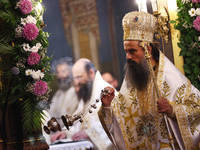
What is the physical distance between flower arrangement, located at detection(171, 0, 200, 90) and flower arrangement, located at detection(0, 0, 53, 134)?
1896 mm

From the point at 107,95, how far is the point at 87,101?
137 centimetres

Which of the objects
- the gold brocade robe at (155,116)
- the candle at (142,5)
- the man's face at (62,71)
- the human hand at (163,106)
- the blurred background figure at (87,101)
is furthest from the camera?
the man's face at (62,71)

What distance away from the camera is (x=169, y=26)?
4918 mm

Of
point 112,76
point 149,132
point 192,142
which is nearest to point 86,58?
point 112,76

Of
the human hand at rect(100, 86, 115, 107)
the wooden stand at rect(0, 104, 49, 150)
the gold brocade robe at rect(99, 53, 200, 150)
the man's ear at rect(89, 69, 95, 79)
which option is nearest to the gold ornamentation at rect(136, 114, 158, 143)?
the gold brocade robe at rect(99, 53, 200, 150)

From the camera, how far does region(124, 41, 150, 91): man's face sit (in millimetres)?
4324

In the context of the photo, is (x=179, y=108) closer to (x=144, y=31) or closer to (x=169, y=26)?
(x=144, y=31)

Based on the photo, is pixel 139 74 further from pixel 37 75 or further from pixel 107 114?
pixel 37 75

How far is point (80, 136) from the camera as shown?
537 cm

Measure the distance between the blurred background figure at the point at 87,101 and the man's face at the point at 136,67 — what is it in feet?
2.94

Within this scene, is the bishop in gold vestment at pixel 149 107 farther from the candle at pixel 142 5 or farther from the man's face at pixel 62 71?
the man's face at pixel 62 71

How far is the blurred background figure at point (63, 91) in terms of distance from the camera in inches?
209

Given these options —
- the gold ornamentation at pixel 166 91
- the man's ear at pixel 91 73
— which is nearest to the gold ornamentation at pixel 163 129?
the gold ornamentation at pixel 166 91

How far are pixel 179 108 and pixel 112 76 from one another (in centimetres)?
161
